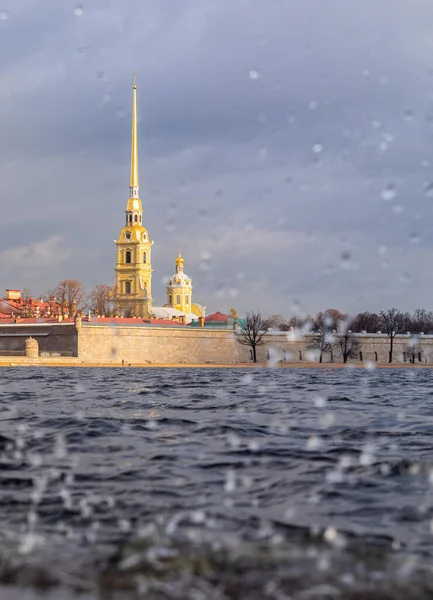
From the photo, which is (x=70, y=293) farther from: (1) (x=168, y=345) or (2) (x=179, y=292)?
(2) (x=179, y=292)

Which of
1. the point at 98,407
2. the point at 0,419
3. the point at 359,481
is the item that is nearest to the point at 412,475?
the point at 359,481

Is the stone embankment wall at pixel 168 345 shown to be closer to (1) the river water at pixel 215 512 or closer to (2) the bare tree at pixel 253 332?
(2) the bare tree at pixel 253 332

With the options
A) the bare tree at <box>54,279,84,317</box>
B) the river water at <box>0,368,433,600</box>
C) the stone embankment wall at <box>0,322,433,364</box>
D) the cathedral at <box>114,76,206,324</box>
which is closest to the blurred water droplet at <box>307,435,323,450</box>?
the river water at <box>0,368,433,600</box>

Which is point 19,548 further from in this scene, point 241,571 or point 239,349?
point 239,349

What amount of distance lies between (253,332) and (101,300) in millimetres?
23877

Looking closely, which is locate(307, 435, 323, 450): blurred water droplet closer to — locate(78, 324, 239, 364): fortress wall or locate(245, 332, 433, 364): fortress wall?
locate(78, 324, 239, 364): fortress wall

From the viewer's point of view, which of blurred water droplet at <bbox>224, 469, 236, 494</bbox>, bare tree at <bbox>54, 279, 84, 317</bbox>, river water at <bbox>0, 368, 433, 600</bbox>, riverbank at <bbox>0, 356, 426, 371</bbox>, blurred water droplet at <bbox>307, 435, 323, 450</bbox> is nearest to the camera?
river water at <bbox>0, 368, 433, 600</bbox>

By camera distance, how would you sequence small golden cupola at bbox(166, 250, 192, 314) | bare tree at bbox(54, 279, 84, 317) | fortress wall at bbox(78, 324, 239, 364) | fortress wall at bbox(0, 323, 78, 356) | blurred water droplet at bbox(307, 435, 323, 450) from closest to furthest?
blurred water droplet at bbox(307, 435, 323, 450), fortress wall at bbox(0, 323, 78, 356), fortress wall at bbox(78, 324, 239, 364), bare tree at bbox(54, 279, 84, 317), small golden cupola at bbox(166, 250, 192, 314)

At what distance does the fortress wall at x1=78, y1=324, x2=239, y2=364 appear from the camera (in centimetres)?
6812

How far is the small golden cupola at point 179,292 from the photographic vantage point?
121 metres

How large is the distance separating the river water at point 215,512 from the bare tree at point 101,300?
79.5 m

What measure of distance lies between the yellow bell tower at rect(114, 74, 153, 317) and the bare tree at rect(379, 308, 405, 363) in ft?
111

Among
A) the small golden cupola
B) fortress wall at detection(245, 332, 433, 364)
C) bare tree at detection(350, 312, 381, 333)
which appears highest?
the small golden cupola

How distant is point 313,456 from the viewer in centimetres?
890
